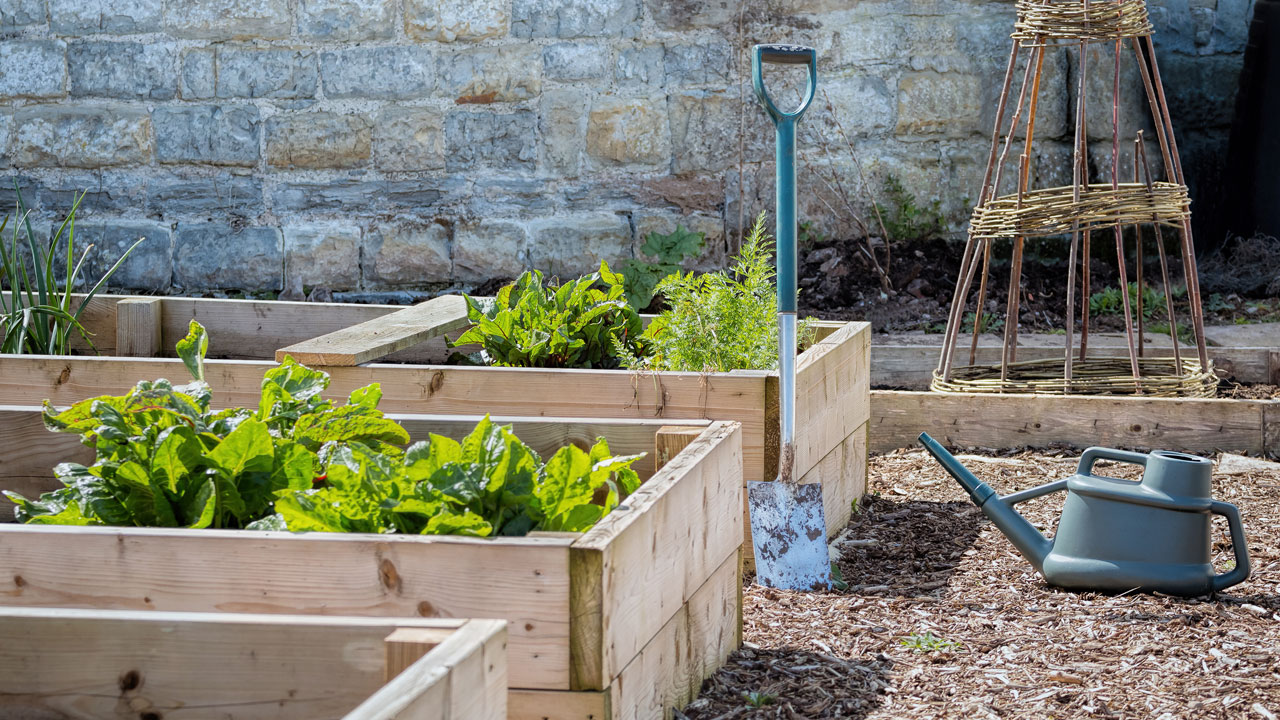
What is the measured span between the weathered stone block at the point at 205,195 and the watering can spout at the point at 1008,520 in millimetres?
3781

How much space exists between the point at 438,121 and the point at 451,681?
475 cm

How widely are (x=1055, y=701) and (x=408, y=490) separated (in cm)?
118

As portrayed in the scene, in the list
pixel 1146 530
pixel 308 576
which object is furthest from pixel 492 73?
pixel 308 576

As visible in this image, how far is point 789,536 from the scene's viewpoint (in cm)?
292

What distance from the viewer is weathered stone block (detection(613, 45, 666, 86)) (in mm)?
5785

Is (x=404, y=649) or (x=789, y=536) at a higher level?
(x=404, y=649)

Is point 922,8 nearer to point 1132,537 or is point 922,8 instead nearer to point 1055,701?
point 1132,537

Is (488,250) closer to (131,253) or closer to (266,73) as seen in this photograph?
(266,73)

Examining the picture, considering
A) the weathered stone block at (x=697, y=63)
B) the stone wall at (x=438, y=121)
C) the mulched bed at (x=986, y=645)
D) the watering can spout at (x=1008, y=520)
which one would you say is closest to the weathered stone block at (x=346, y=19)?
the stone wall at (x=438, y=121)

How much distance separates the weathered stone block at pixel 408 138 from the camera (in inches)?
228

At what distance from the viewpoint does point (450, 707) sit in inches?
51.4

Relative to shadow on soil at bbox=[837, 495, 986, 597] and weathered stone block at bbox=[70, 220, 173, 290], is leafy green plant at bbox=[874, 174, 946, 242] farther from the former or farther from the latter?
weathered stone block at bbox=[70, 220, 173, 290]

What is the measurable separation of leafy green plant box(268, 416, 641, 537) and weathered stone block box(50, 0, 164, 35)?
14.5ft

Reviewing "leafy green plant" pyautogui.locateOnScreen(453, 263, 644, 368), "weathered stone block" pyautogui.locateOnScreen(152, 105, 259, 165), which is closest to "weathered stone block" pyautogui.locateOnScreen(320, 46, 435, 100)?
"weathered stone block" pyautogui.locateOnScreen(152, 105, 259, 165)
